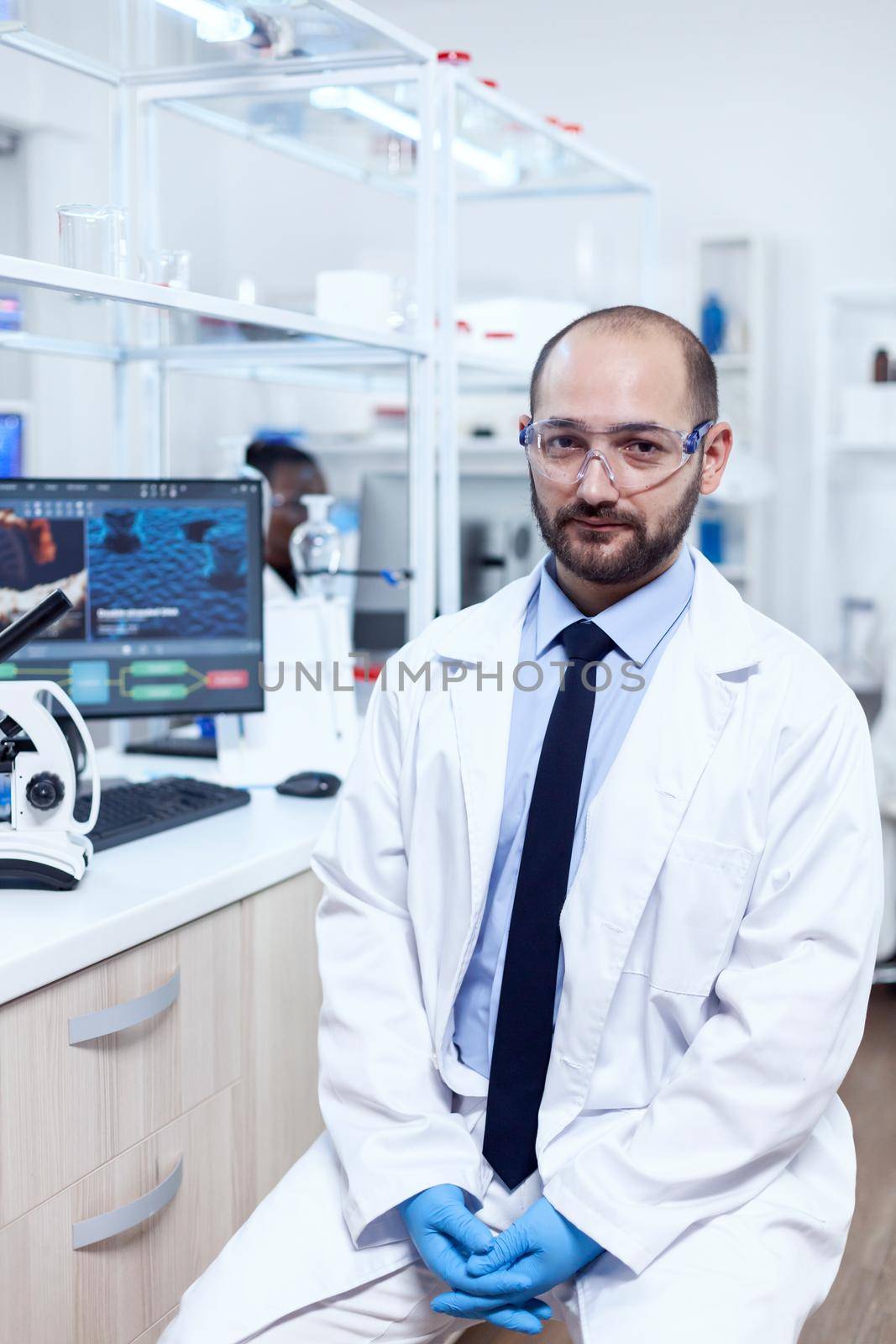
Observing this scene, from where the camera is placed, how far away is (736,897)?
4.11 feet

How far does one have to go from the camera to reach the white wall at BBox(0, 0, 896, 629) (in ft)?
13.5

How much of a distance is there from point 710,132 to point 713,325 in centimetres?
68

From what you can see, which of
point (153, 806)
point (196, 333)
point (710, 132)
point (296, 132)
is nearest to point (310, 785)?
point (153, 806)

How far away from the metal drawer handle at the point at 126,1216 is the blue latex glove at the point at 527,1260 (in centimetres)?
40

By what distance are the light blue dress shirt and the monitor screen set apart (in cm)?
276

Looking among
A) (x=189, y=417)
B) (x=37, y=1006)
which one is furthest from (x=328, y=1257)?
(x=189, y=417)

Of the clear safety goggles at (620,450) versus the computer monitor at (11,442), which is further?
the computer monitor at (11,442)

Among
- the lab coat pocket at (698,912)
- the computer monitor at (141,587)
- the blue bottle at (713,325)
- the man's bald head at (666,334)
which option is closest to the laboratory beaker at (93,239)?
the computer monitor at (141,587)

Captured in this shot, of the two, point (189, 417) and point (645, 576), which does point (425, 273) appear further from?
point (189, 417)

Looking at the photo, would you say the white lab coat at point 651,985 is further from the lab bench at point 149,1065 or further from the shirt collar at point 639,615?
the lab bench at point 149,1065

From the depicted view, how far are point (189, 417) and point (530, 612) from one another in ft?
11.7

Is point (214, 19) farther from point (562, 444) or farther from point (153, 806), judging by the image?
point (153, 806)

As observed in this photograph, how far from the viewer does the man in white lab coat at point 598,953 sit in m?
1.20

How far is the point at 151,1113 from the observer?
147 cm
